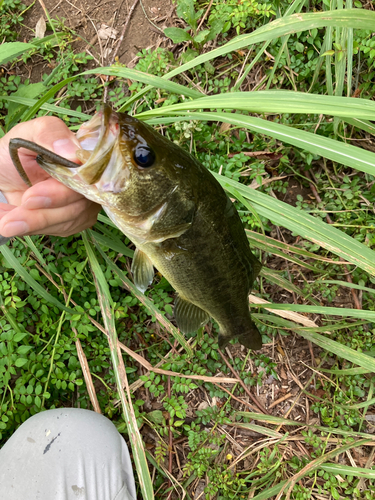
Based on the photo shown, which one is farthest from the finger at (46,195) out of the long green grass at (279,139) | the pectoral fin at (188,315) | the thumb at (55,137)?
the pectoral fin at (188,315)

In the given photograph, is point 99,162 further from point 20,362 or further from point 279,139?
point 20,362

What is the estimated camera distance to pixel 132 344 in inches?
93.7

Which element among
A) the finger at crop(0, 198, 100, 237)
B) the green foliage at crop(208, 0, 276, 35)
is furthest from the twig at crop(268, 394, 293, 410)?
the green foliage at crop(208, 0, 276, 35)

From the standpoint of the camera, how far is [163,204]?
120cm

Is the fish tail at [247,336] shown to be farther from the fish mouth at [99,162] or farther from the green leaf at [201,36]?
the green leaf at [201,36]

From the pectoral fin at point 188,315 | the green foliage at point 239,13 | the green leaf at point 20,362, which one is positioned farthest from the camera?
the green foliage at point 239,13

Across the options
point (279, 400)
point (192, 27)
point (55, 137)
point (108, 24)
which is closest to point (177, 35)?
point (192, 27)

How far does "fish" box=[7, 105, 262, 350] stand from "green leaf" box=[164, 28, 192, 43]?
5.24 feet

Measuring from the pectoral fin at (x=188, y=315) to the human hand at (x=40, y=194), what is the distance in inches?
26.5

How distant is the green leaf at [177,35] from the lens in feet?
7.64

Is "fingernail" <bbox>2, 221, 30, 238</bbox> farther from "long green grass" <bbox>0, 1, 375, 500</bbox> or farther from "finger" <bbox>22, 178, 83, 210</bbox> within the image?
"long green grass" <bbox>0, 1, 375, 500</bbox>

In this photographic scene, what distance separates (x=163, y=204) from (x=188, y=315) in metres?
0.78

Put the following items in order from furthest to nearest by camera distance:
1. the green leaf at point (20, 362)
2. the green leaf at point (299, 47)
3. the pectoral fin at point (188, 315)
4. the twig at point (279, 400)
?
1. the twig at point (279, 400)
2. the green leaf at point (299, 47)
3. the green leaf at point (20, 362)
4. the pectoral fin at point (188, 315)

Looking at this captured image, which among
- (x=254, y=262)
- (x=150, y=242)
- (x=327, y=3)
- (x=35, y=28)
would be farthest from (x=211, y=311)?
(x=35, y=28)
